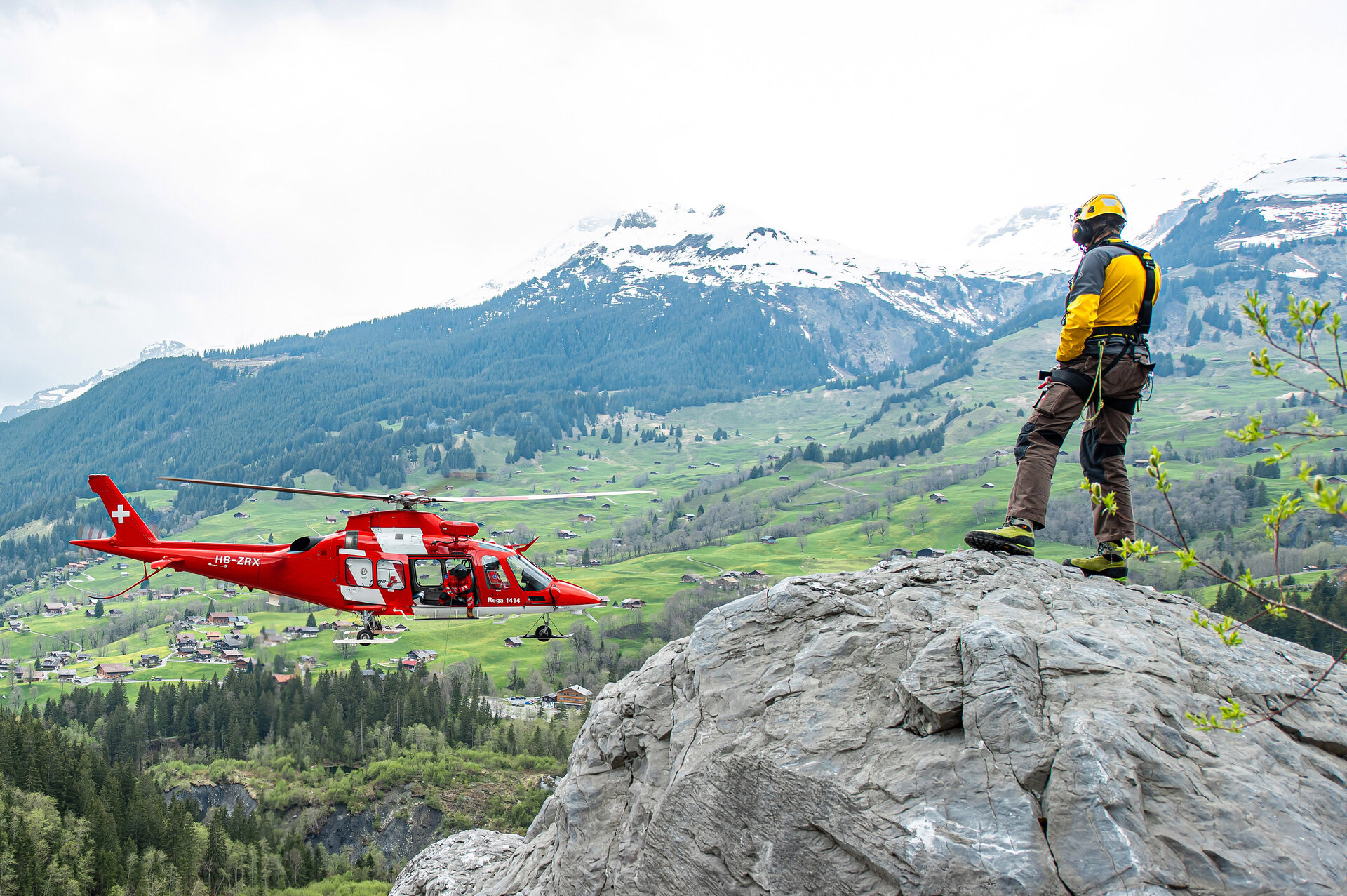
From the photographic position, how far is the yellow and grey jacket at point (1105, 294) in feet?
38.6

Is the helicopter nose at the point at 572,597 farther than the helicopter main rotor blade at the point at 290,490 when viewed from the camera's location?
Yes

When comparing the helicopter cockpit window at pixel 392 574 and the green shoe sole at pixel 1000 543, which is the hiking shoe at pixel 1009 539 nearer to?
the green shoe sole at pixel 1000 543

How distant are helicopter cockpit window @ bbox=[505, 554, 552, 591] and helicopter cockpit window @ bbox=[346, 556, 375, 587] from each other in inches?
152

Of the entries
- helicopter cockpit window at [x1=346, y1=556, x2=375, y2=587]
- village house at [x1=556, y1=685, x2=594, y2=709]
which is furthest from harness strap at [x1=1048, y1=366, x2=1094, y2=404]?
village house at [x1=556, y1=685, x2=594, y2=709]

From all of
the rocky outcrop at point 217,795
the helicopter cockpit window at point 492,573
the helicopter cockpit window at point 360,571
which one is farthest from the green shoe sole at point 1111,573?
the rocky outcrop at point 217,795

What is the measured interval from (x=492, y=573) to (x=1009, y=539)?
14.4 meters

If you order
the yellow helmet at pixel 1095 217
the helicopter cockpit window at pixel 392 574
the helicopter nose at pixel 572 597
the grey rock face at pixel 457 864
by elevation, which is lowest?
the grey rock face at pixel 457 864

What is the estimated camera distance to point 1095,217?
41.2 ft

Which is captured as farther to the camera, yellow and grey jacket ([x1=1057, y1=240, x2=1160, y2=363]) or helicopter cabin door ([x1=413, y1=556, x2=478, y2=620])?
helicopter cabin door ([x1=413, y1=556, x2=478, y2=620])

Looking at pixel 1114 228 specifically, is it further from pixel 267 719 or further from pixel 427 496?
pixel 267 719

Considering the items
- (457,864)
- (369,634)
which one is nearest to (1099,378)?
(457,864)

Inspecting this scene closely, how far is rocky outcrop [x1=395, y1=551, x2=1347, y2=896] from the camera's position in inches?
327

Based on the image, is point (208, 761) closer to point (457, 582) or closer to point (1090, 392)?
point (457, 582)

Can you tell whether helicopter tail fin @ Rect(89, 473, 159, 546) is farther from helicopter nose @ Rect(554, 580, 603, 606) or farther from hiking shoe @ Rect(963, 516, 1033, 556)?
hiking shoe @ Rect(963, 516, 1033, 556)
